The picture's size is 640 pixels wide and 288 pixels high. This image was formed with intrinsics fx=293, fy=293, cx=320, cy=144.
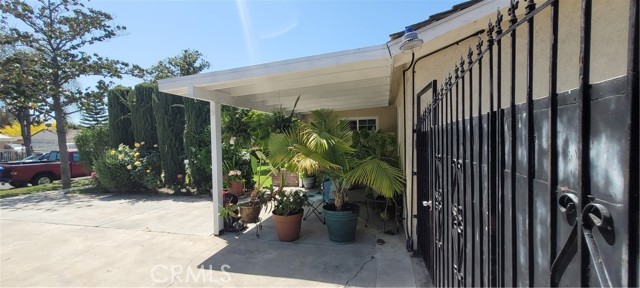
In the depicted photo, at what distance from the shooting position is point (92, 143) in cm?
1080

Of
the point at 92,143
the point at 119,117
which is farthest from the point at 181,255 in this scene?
the point at 92,143

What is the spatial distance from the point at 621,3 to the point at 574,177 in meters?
2.15

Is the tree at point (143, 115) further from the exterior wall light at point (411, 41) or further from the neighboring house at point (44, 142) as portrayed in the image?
the neighboring house at point (44, 142)

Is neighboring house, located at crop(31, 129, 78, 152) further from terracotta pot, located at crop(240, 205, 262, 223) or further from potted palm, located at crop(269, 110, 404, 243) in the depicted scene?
potted palm, located at crop(269, 110, 404, 243)

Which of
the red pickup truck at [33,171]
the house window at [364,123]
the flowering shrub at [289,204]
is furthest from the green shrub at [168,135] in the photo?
the flowering shrub at [289,204]

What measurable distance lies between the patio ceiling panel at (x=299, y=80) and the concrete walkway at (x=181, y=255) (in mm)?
2455

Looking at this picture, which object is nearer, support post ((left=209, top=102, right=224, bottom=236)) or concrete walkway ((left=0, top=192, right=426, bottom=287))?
concrete walkway ((left=0, top=192, right=426, bottom=287))

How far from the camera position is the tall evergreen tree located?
10219mm

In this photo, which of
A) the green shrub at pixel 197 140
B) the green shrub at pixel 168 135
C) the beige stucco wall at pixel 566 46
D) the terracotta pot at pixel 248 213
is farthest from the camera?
the green shrub at pixel 168 135

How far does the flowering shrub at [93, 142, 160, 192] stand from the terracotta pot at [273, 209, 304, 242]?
6.31 meters

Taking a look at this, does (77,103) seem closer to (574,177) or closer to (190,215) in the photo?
(190,215)

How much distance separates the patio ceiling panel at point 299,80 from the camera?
362cm

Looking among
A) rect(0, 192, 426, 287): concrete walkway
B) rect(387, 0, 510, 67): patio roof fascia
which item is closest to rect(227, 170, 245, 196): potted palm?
rect(0, 192, 426, 287): concrete walkway

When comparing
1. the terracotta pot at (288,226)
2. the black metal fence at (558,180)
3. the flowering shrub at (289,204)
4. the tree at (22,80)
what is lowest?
the terracotta pot at (288,226)
